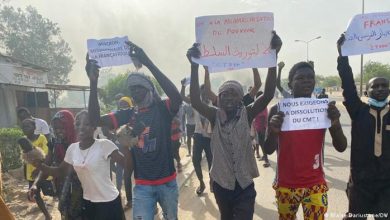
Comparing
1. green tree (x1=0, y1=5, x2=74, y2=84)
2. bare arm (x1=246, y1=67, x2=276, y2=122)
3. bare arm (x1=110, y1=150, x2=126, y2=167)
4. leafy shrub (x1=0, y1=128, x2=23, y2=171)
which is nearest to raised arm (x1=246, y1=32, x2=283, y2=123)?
bare arm (x1=246, y1=67, x2=276, y2=122)

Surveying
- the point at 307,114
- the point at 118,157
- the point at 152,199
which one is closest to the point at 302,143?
the point at 307,114

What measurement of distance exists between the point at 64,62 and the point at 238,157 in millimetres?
48135

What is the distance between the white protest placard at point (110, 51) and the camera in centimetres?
391

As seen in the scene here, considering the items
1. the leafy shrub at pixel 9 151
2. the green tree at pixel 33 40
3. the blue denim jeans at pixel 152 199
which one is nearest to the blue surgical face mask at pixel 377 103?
the blue denim jeans at pixel 152 199

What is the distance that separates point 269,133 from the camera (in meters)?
3.28

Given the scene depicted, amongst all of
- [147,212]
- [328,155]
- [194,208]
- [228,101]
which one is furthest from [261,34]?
[328,155]

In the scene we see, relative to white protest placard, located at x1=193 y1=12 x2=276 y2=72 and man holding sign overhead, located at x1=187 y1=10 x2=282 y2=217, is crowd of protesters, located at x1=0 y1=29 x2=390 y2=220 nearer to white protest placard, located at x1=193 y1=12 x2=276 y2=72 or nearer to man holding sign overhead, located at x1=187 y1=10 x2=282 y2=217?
man holding sign overhead, located at x1=187 y1=10 x2=282 y2=217

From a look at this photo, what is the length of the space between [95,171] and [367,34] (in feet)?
8.99

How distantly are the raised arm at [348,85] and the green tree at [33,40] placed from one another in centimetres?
4493

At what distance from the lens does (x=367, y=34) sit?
3.46 m

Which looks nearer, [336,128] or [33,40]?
[336,128]

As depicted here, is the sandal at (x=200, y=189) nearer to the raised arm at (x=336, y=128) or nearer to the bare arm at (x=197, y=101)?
the bare arm at (x=197, y=101)

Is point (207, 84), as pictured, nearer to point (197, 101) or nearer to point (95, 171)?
point (197, 101)

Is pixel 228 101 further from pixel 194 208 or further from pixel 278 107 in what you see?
pixel 194 208
